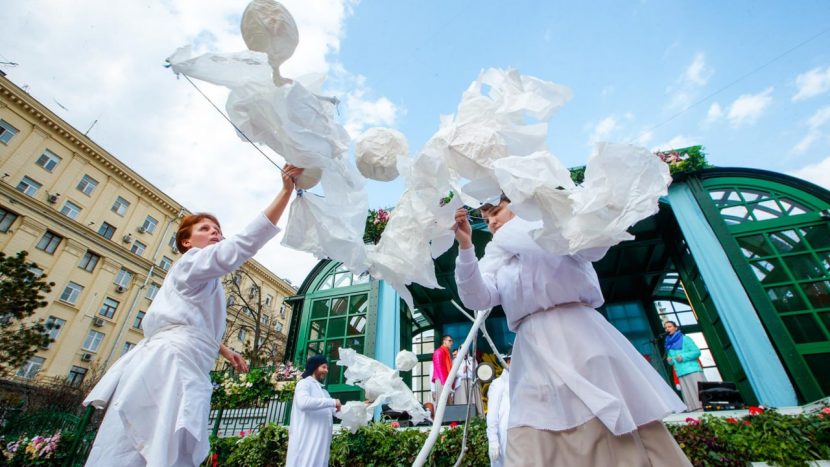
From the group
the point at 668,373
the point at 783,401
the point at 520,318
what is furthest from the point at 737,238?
the point at 520,318

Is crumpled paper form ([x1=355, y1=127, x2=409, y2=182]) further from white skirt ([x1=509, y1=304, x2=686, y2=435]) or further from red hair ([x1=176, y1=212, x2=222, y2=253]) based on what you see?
red hair ([x1=176, y1=212, x2=222, y2=253])

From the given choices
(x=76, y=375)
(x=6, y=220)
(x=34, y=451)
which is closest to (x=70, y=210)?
(x=6, y=220)

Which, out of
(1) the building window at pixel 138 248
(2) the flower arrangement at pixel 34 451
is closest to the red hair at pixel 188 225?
(2) the flower arrangement at pixel 34 451

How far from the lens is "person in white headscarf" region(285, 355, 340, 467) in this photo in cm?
361

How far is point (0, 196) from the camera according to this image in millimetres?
19172

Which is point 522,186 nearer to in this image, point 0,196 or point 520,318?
point 520,318

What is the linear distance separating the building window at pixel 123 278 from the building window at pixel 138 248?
1710 millimetres

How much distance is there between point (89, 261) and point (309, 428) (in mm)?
27844

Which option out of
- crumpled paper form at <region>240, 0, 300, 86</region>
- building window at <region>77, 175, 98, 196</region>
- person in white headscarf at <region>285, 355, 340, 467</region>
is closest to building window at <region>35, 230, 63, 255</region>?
building window at <region>77, 175, 98, 196</region>

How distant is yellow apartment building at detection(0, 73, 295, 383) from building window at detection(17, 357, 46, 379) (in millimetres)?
39

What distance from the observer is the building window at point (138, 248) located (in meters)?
25.7

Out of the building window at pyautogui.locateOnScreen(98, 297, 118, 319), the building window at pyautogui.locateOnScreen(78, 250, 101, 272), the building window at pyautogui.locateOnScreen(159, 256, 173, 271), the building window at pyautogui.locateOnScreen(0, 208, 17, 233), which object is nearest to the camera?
the building window at pyautogui.locateOnScreen(0, 208, 17, 233)

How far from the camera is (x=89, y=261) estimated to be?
75.6 ft

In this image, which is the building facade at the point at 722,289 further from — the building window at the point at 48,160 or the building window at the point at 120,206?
the building window at the point at 120,206
